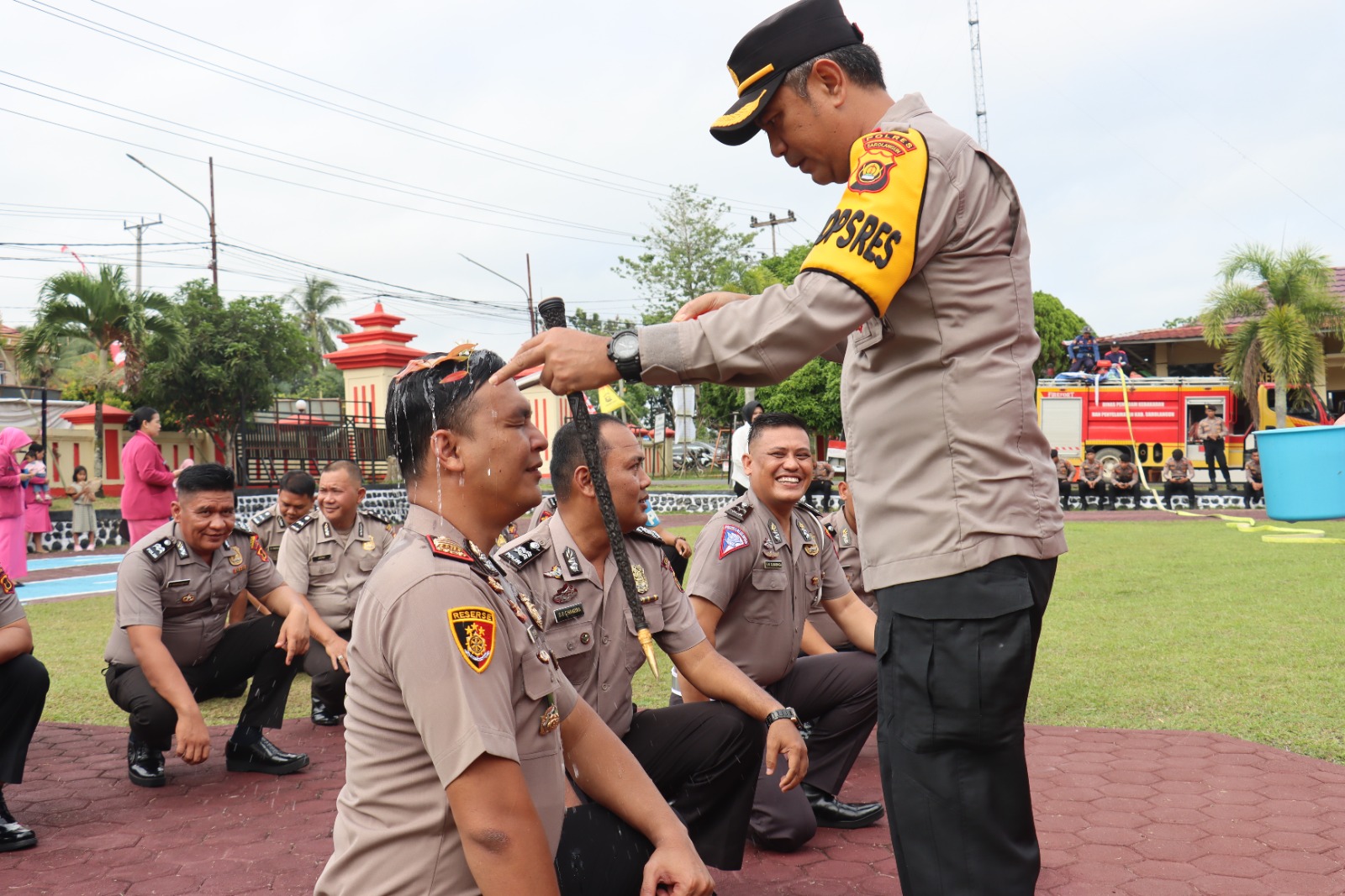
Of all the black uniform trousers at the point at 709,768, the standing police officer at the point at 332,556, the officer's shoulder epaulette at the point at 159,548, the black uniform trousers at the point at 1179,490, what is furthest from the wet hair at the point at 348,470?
the black uniform trousers at the point at 1179,490

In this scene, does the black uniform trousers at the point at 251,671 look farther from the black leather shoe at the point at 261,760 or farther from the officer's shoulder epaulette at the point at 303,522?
the officer's shoulder epaulette at the point at 303,522

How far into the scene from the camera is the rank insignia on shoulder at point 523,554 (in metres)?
3.65

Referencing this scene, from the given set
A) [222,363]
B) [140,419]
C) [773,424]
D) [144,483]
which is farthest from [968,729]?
[222,363]

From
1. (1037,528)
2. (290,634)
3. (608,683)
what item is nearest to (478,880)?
(1037,528)

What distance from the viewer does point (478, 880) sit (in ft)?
6.15

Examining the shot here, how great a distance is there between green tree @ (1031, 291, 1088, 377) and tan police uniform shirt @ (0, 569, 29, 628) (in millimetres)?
35245

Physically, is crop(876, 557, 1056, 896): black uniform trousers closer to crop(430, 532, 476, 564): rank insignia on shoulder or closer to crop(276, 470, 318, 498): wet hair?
crop(430, 532, 476, 564): rank insignia on shoulder

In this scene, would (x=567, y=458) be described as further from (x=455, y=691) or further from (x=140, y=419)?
(x=140, y=419)

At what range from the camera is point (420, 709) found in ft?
6.18

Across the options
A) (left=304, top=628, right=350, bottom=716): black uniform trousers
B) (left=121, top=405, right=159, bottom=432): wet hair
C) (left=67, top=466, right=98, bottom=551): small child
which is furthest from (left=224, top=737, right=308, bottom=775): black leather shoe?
(left=67, top=466, right=98, bottom=551): small child

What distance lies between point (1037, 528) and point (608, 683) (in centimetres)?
185

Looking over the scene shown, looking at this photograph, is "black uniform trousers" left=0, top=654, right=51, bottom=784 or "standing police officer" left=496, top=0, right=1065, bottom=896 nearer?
"standing police officer" left=496, top=0, right=1065, bottom=896

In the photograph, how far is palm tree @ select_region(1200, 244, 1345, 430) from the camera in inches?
904

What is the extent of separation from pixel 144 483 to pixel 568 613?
851 centimetres
